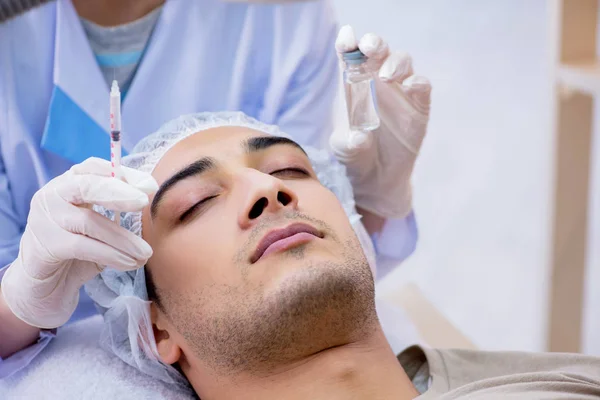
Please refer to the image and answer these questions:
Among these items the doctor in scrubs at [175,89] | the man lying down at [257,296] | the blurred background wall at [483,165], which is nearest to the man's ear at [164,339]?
the man lying down at [257,296]

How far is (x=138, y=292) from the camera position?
1350 millimetres

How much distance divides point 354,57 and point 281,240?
0.41m

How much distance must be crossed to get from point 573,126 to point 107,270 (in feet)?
4.72

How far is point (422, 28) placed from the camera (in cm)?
374

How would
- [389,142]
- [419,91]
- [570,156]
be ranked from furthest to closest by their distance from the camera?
[570,156] < [389,142] < [419,91]

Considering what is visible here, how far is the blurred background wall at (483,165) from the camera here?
9.71 ft

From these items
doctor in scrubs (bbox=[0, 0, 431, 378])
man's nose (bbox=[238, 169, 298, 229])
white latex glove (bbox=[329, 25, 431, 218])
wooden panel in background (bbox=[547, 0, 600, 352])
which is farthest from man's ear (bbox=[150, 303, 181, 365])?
wooden panel in background (bbox=[547, 0, 600, 352])

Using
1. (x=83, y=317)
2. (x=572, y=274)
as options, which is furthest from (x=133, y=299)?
(x=572, y=274)

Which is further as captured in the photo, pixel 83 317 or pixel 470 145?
pixel 470 145

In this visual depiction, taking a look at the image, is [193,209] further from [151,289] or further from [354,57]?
[354,57]

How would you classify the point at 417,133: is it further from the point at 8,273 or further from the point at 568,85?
the point at 8,273

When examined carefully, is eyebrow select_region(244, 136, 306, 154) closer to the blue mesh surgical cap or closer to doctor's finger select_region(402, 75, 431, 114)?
the blue mesh surgical cap

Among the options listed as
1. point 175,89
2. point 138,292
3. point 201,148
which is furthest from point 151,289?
point 175,89

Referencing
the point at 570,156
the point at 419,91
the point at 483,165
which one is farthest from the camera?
the point at 483,165
